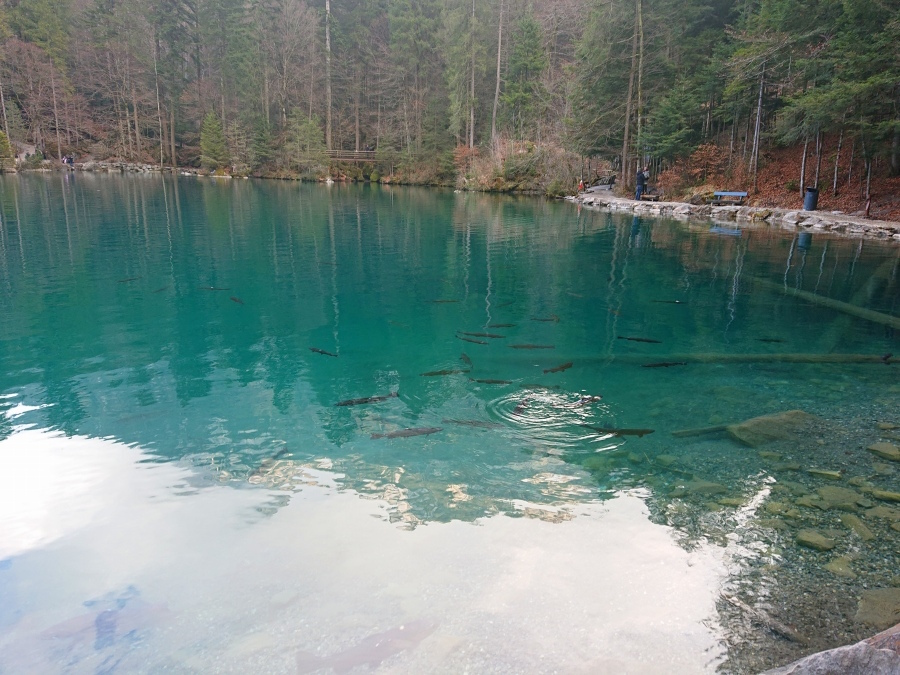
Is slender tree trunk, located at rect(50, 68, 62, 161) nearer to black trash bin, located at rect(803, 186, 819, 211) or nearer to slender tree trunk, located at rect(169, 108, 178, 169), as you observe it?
slender tree trunk, located at rect(169, 108, 178, 169)

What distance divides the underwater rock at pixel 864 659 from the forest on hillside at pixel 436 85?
1969 centimetres

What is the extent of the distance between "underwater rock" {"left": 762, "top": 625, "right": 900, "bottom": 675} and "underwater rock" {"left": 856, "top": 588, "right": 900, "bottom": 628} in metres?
0.86

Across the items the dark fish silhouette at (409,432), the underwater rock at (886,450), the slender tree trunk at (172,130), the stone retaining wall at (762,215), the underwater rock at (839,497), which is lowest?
the dark fish silhouette at (409,432)

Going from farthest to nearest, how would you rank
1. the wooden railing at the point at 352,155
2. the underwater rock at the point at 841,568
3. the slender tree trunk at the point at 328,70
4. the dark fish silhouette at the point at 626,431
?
the wooden railing at the point at 352,155
the slender tree trunk at the point at 328,70
the dark fish silhouette at the point at 626,431
the underwater rock at the point at 841,568

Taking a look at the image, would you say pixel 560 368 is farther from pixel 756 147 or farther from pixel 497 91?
pixel 497 91

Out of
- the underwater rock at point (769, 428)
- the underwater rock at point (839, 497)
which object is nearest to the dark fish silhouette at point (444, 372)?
the underwater rock at point (769, 428)

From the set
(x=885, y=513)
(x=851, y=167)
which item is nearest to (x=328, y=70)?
(x=851, y=167)

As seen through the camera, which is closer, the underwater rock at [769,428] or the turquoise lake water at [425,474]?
the turquoise lake water at [425,474]

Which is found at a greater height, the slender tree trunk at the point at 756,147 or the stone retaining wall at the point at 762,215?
the slender tree trunk at the point at 756,147

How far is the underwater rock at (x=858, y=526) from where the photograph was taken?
3.91m

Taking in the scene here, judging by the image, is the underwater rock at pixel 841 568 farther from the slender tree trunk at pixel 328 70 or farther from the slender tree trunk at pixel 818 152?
the slender tree trunk at pixel 328 70

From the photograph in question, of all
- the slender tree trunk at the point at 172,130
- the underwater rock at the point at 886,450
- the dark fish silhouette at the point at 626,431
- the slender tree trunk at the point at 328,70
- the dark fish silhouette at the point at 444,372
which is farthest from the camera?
the slender tree trunk at the point at 172,130

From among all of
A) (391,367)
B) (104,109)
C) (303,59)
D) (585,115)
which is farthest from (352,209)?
(104,109)

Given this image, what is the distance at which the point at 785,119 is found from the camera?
20.8 m
